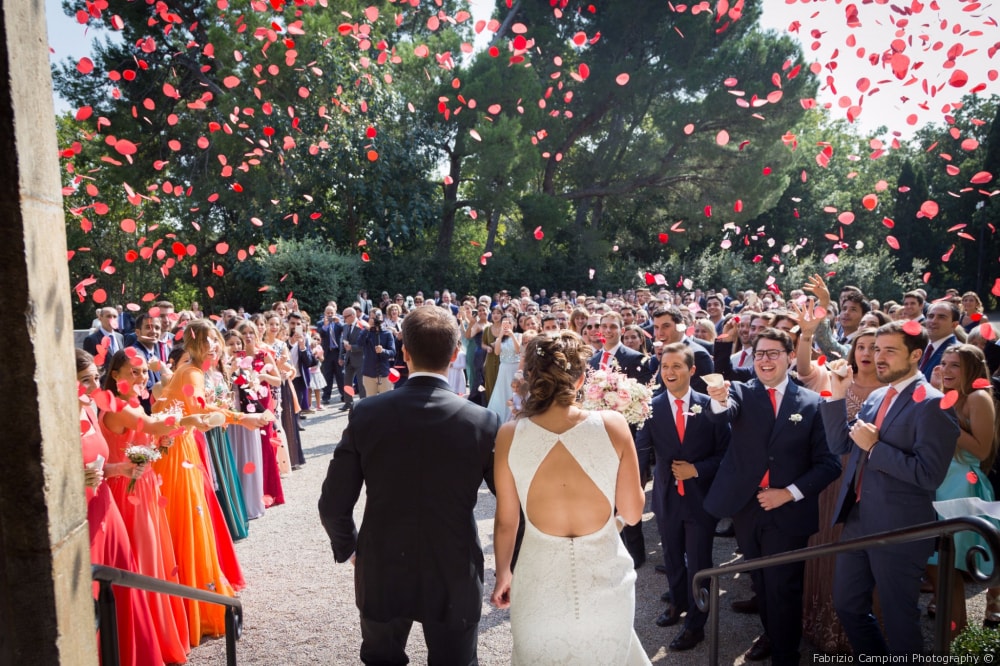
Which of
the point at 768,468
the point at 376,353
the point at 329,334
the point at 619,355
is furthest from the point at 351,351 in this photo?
the point at 768,468

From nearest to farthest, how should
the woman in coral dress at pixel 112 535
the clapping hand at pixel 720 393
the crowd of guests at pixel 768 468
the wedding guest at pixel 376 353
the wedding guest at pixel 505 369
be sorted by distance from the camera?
the crowd of guests at pixel 768 468 < the woman in coral dress at pixel 112 535 < the clapping hand at pixel 720 393 < the wedding guest at pixel 505 369 < the wedding guest at pixel 376 353

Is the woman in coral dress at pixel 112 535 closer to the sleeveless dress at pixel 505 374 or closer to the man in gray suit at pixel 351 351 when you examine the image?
the sleeveless dress at pixel 505 374

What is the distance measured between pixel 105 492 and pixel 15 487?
2.46m

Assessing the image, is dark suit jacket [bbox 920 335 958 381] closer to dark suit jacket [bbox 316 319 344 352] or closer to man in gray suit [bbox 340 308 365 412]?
man in gray suit [bbox 340 308 365 412]

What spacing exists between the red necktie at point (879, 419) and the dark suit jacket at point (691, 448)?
91 centimetres

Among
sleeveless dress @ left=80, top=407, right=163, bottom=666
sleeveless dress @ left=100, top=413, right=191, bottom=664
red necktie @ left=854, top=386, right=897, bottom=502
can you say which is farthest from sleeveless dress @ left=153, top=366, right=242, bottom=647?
red necktie @ left=854, top=386, right=897, bottom=502

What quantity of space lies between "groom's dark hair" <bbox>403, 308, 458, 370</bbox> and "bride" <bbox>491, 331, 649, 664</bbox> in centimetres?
35

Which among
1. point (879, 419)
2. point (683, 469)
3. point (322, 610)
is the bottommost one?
point (322, 610)

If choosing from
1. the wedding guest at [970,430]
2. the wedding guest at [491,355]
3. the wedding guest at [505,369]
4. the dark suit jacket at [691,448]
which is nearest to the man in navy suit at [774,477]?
the dark suit jacket at [691,448]

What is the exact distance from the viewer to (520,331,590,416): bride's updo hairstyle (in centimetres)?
303

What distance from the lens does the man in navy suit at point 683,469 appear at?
4668 mm

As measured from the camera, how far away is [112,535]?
4.14 metres

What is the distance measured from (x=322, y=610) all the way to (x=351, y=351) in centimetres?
882

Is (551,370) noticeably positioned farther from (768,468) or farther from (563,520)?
(768,468)
